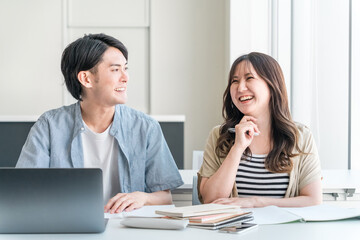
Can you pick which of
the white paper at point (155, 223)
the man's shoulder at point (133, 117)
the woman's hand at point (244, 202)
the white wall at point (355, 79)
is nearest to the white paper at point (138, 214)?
the white paper at point (155, 223)

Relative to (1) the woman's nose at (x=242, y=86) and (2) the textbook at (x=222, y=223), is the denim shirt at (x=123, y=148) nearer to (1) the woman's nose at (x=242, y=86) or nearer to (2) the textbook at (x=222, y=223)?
(1) the woman's nose at (x=242, y=86)

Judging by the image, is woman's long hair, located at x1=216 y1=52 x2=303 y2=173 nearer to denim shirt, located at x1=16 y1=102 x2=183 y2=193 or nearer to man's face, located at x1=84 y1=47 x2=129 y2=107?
denim shirt, located at x1=16 y1=102 x2=183 y2=193

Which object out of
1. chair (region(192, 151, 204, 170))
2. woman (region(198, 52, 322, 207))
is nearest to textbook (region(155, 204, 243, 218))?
woman (region(198, 52, 322, 207))

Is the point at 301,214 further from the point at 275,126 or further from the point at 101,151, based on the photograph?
the point at 101,151

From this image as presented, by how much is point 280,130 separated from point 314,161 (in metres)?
0.18

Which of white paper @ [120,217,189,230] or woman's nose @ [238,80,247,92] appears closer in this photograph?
white paper @ [120,217,189,230]

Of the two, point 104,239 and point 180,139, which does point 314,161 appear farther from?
point 180,139

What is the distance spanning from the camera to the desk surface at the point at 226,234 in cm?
129

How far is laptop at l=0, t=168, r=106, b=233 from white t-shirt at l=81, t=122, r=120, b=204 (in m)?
0.69

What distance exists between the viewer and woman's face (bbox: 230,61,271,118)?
1.96 m

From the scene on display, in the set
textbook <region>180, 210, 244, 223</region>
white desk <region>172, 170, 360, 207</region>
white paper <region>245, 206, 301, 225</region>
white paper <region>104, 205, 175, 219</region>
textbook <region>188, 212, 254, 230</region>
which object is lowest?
white desk <region>172, 170, 360, 207</region>

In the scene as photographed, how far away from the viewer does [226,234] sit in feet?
4.33

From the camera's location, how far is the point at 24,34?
5.03 m

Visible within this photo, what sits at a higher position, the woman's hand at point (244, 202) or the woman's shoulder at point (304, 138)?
the woman's shoulder at point (304, 138)
